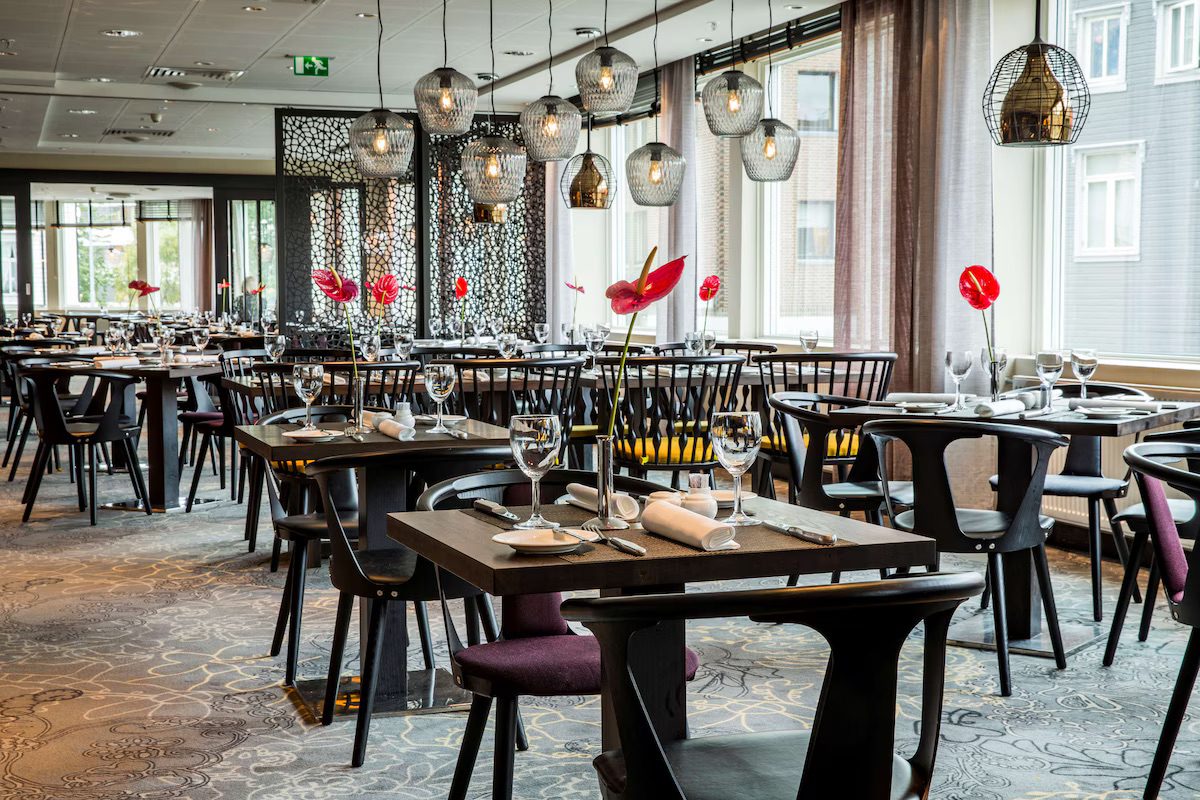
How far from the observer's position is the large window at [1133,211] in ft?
19.2

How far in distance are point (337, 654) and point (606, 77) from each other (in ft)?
9.54

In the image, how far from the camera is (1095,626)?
4.62 meters

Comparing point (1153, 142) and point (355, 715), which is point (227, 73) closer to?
point (1153, 142)

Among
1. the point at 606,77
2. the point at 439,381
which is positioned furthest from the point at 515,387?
the point at 439,381

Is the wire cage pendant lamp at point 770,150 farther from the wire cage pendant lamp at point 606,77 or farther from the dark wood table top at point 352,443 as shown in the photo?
the dark wood table top at point 352,443

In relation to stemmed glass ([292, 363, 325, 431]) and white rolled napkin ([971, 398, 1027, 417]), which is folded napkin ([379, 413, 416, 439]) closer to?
stemmed glass ([292, 363, 325, 431])

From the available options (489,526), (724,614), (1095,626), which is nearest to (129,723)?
(489,526)

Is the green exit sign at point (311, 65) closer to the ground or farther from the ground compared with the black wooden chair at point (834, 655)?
farther from the ground

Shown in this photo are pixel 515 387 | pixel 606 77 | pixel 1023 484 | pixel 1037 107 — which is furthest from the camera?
pixel 515 387

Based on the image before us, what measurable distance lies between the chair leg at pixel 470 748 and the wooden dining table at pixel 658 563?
352 millimetres

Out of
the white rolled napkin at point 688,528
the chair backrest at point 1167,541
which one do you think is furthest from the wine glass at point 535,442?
the chair backrest at point 1167,541

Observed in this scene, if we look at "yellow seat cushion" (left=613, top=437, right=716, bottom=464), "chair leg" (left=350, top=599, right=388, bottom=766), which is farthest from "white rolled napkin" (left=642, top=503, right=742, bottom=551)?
"yellow seat cushion" (left=613, top=437, right=716, bottom=464)

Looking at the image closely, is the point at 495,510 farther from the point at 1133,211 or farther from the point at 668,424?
the point at 1133,211

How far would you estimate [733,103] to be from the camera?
213 inches
